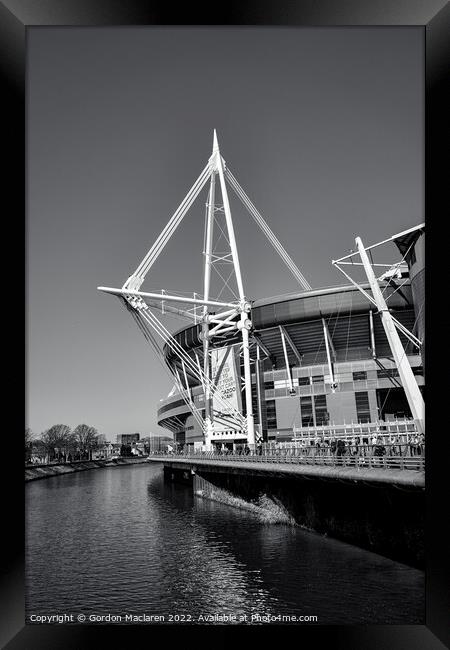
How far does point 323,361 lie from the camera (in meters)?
74.0

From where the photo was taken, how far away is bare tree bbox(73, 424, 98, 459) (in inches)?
5881

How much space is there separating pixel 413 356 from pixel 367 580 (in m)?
47.6

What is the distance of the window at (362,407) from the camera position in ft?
223

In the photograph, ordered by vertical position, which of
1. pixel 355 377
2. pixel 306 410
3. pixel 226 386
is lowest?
pixel 306 410

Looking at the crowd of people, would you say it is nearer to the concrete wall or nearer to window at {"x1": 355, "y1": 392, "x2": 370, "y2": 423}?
the concrete wall

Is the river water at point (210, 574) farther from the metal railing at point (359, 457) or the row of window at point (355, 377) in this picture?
the row of window at point (355, 377)

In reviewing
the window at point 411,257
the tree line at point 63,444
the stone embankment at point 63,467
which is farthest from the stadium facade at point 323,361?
the tree line at point 63,444

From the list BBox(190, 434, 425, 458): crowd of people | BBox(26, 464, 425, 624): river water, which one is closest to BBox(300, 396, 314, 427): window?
BBox(190, 434, 425, 458): crowd of people

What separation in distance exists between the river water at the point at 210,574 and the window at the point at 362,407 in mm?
30154

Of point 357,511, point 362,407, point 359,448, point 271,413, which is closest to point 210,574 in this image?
Result: point 357,511

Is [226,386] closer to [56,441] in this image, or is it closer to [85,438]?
[56,441]
